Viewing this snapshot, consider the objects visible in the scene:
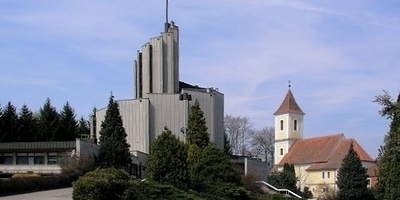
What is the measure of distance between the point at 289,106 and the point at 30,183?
84020 mm

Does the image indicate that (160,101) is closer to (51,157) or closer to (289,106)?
(51,157)

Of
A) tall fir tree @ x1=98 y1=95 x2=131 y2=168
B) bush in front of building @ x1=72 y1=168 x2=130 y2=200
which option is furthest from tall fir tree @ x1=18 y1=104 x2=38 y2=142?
bush in front of building @ x1=72 y1=168 x2=130 y2=200

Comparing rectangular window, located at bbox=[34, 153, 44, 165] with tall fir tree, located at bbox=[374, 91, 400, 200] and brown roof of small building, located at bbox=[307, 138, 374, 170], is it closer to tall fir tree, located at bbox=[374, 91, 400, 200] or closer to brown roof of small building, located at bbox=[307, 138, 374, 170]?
tall fir tree, located at bbox=[374, 91, 400, 200]

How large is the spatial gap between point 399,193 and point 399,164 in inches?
63.8

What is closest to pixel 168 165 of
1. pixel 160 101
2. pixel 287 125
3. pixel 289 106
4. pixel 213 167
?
pixel 213 167

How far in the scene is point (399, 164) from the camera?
120ft

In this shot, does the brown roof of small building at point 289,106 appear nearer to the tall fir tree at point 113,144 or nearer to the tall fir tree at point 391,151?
the tall fir tree at point 113,144

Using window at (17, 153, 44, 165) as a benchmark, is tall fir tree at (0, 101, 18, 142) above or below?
above

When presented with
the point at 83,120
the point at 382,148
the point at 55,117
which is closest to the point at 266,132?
the point at 83,120

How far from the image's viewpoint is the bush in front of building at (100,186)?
69.4ft

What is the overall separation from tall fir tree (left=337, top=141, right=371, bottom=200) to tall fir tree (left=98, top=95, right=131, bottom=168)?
21909mm

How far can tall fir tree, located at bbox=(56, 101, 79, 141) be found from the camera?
65.7 m

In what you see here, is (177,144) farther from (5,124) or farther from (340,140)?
(340,140)

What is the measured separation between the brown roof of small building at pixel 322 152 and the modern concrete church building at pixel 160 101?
116 ft
